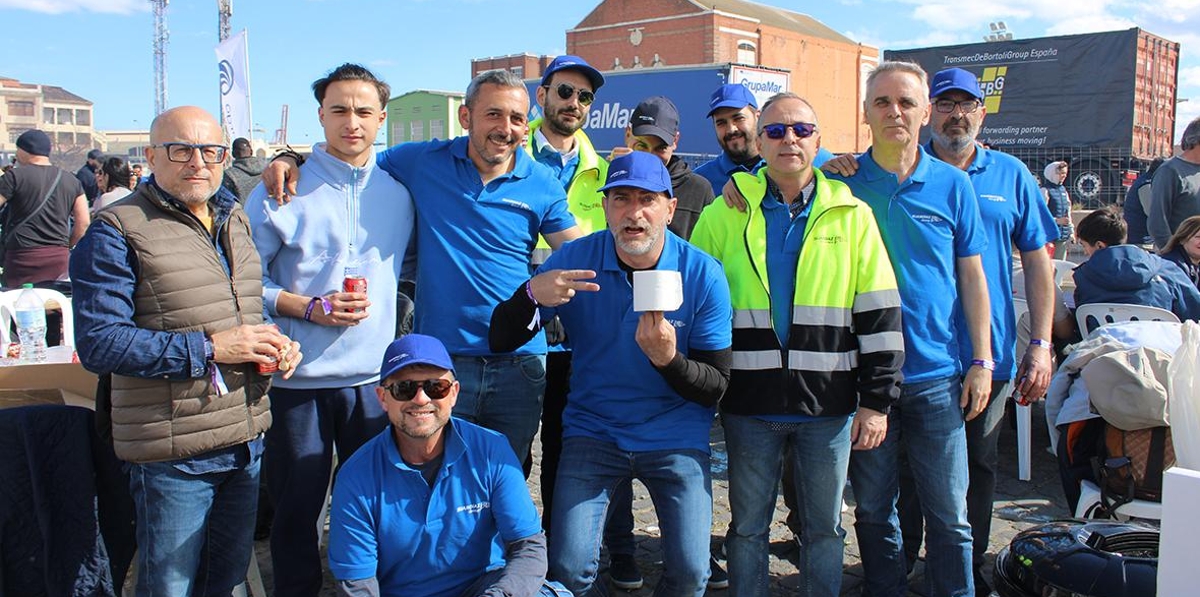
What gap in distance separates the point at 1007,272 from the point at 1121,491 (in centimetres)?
110

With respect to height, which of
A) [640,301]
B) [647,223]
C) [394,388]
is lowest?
[394,388]

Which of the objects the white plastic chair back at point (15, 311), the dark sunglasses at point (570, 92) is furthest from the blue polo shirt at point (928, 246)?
the white plastic chair back at point (15, 311)

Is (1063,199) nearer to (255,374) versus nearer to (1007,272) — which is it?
(1007,272)

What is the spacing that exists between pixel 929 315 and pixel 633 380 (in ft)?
3.75

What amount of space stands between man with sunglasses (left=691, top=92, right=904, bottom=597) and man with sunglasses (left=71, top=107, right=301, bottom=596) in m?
1.60

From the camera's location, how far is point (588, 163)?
424cm

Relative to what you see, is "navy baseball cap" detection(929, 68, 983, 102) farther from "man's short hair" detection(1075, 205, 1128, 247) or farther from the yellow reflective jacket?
"man's short hair" detection(1075, 205, 1128, 247)

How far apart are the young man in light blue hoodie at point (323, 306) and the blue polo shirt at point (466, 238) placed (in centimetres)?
17

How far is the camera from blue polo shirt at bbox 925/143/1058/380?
3.59m

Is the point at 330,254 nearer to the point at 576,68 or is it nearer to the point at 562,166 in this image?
the point at 562,166

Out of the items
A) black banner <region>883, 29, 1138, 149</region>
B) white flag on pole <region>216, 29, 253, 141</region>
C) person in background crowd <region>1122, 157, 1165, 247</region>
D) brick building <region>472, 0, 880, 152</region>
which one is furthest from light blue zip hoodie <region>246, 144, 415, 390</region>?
brick building <region>472, 0, 880, 152</region>

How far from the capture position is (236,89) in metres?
10.8

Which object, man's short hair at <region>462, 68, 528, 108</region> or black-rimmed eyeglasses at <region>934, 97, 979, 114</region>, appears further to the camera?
black-rimmed eyeglasses at <region>934, 97, 979, 114</region>

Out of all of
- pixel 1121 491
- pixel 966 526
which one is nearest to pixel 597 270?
pixel 966 526
